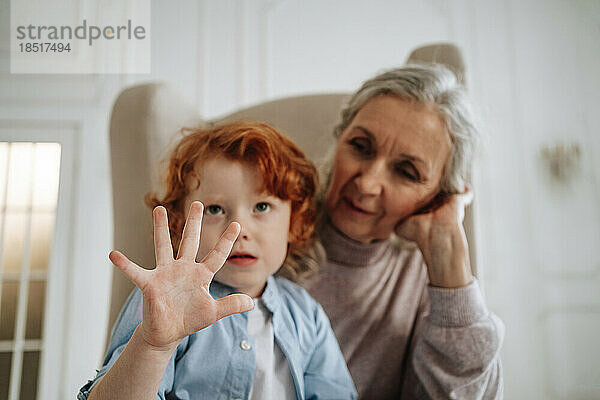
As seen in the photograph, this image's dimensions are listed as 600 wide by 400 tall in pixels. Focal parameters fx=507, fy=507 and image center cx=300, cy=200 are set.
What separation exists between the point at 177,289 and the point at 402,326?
0.57 meters

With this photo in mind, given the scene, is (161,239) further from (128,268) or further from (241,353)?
(241,353)

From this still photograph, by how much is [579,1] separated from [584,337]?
0.75 meters

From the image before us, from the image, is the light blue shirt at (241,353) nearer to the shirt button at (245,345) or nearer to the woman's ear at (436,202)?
the shirt button at (245,345)

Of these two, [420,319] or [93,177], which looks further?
[420,319]

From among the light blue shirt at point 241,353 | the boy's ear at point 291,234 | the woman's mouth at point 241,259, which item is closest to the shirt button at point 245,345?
the light blue shirt at point 241,353

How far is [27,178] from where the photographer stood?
800mm

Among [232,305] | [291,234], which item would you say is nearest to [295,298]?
[291,234]

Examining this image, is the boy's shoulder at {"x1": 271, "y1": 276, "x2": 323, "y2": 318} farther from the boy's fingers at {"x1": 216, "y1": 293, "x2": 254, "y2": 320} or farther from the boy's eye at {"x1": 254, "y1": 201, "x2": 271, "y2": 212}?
the boy's fingers at {"x1": 216, "y1": 293, "x2": 254, "y2": 320}

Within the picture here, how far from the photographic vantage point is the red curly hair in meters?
0.74

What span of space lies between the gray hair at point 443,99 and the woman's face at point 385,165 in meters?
0.02

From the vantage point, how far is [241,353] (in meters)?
0.71

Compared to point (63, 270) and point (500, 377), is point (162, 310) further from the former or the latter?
point (500, 377)

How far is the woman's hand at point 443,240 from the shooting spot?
0.90 meters

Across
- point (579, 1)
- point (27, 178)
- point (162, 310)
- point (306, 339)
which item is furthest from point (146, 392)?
point (579, 1)
